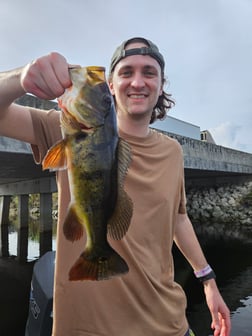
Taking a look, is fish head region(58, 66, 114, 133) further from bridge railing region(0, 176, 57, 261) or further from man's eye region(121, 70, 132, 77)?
bridge railing region(0, 176, 57, 261)

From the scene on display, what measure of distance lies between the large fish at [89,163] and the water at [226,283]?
5970 mm

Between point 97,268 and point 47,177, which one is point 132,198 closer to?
point 97,268

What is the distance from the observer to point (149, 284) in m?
1.86

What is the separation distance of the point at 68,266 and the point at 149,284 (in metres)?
0.50

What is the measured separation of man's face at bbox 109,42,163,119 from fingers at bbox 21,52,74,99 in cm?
66

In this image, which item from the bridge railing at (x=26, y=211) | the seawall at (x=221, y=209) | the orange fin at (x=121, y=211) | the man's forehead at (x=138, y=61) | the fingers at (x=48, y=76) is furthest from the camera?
the seawall at (x=221, y=209)

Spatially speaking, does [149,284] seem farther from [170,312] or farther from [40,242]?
[40,242]

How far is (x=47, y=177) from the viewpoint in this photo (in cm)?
1930

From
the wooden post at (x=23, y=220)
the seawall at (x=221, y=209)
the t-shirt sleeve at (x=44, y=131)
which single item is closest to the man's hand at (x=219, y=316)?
the t-shirt sleeve at (x=44, y=131)

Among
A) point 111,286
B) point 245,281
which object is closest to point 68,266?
point 111,286

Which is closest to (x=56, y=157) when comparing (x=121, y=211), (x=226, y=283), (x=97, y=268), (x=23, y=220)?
(x=121, y=211)

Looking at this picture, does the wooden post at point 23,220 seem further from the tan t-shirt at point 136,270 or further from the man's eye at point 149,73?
the man's eye at point 149,73

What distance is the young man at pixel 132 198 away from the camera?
5.55 feet

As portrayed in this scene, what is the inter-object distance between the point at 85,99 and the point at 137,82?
67cm
